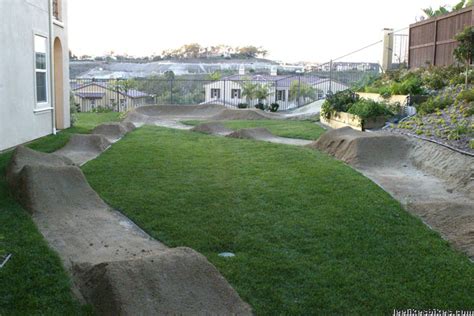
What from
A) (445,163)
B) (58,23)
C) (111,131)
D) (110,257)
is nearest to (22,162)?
(110,257)

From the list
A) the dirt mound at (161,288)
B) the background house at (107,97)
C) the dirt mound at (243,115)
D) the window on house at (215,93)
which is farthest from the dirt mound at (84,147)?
the window on house at (215,93)

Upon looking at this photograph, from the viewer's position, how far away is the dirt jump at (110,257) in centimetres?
428

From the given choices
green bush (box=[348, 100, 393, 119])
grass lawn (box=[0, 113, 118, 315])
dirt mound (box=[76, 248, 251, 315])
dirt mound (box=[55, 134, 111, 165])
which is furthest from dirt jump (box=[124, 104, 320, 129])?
dirt mound (box=[76, 248, 251, 315])

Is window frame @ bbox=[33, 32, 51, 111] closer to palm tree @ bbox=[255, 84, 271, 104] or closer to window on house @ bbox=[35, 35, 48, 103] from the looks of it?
window on house @ bbox=[35, 35, 48, 103]

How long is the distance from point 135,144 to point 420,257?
8453 mm

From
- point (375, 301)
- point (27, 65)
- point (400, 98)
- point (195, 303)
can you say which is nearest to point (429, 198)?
point (375, 301)

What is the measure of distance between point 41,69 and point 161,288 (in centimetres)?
1085

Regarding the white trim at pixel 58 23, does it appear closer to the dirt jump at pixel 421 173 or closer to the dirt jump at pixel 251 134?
the dirt jump at pixel 251 134

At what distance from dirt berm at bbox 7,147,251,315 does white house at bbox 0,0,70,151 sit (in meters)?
4.11

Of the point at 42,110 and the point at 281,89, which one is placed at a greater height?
the point at 281,89

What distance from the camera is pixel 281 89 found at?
31.7 m

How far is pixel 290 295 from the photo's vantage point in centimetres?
473

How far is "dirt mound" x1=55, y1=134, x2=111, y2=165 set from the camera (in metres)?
11.1

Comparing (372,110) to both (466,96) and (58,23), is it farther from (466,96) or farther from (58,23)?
(58,23)
